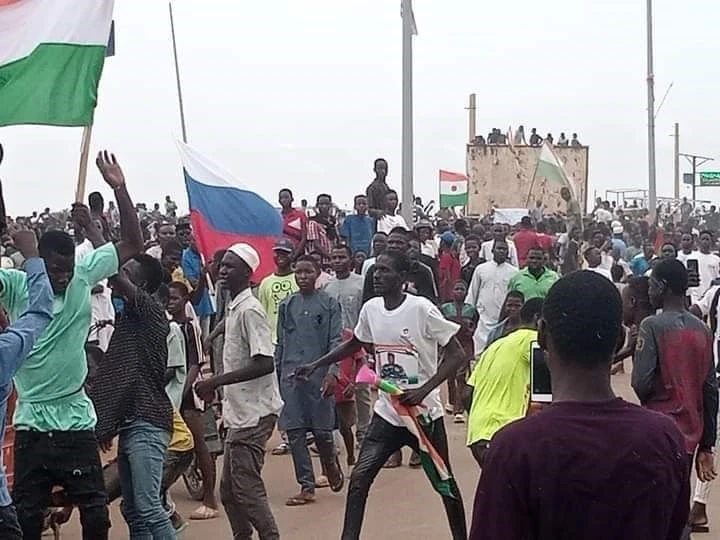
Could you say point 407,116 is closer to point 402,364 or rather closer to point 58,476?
point 402,364

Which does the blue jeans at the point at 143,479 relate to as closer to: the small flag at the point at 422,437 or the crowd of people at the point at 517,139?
the small flag at the point at 422,437

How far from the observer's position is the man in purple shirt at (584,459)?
2674 millimetres

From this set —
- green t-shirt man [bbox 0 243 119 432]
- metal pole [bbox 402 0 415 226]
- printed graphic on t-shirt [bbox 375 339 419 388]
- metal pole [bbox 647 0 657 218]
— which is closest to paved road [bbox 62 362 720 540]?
printed graphic on t-shirt [bbox 375 339 419 388]

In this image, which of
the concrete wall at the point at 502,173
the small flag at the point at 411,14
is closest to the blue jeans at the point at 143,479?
the small flag at the point at 411,14

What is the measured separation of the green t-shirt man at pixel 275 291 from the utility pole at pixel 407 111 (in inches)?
209

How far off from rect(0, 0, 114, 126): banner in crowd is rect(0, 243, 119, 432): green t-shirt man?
85.8 inches

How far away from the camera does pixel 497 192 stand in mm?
29297

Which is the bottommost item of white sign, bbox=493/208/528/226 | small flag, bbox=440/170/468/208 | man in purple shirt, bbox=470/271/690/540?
man in purple shirt, bbox=470/271/690/540

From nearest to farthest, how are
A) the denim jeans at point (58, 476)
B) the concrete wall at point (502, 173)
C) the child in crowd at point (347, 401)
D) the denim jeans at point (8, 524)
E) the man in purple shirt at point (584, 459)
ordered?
the man in purple shirt at point (584, 459), the denim jeans at point (8, 524), the denim jeans at point (58, 476), the child in crowd at point (347, 401), the concrete wall at point (502, 173)

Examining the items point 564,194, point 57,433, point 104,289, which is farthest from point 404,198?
point 57,433

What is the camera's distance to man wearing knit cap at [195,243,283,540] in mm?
6699

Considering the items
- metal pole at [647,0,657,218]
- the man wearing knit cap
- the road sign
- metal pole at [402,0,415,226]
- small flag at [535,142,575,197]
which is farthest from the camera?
the road sign

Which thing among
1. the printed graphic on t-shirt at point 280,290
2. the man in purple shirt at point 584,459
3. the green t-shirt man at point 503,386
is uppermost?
the man in purple shirt at point 584,459

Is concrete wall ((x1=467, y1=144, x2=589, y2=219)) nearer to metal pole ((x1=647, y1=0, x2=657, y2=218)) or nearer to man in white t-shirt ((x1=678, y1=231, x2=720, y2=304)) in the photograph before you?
metal pole ((x1=647, y1=0, x2=657, y2=218))
